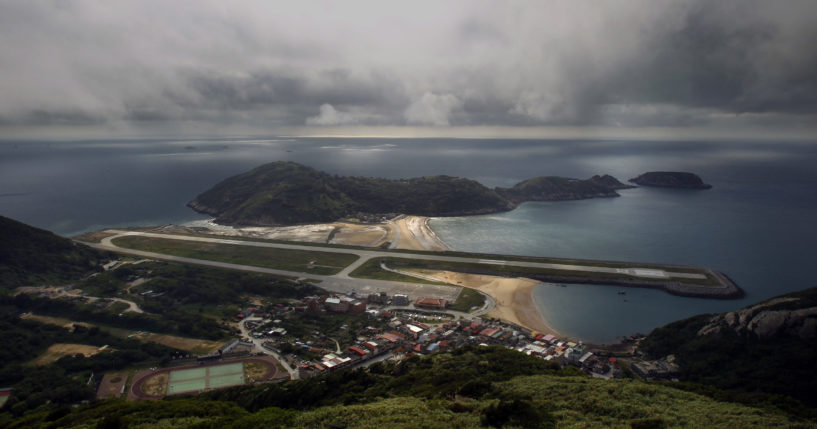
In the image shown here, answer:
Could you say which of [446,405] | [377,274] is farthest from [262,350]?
[377,274]

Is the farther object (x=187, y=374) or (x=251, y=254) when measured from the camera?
(x=251, y=254)

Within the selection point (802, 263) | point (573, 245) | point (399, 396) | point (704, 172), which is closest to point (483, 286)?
point (573, 245)

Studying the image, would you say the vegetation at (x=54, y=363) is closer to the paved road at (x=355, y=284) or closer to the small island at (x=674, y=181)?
the paved road at (x=355, y=284)

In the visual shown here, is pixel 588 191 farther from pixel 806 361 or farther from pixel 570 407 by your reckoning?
pixel 570 407

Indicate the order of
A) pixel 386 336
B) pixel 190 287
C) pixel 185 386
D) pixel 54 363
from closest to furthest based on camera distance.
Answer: pixel 185 386, pixel 54 363, pixel 386 336, pixel 190 287

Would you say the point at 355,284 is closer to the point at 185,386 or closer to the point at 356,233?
the point at 185,386

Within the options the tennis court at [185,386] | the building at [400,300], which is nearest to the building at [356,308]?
the building at [400,300]

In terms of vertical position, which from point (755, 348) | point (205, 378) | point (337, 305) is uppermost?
point (755, 348)
